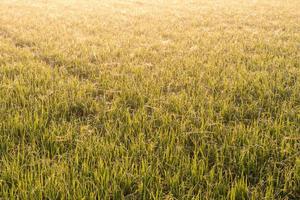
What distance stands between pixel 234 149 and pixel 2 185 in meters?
1.69

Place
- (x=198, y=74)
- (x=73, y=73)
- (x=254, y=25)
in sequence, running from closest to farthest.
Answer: (x=198, y=74), (x=73, y=73), (x=254, y=25)

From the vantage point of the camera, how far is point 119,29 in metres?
9.63

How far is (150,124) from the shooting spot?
3.01m

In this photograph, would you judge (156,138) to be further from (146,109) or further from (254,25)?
(254,25)

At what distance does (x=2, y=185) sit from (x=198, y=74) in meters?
3.21

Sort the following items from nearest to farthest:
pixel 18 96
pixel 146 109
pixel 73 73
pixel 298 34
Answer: pixel 146 109 < pixel 18 96 < pixel 73 73 < pixel 298 34

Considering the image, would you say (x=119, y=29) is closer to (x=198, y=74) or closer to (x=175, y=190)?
(x=198, y=74)

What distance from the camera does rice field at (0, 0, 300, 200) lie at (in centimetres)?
211

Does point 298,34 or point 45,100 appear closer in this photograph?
point 45,100

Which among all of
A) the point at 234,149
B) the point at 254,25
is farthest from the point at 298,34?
the point at 234,149

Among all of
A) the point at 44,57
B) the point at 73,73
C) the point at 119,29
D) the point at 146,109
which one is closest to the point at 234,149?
the point at 146,109

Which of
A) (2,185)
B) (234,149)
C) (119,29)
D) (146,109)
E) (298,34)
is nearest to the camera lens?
(2,185)

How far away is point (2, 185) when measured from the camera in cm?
208

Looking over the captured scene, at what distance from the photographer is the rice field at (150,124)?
2.11m
